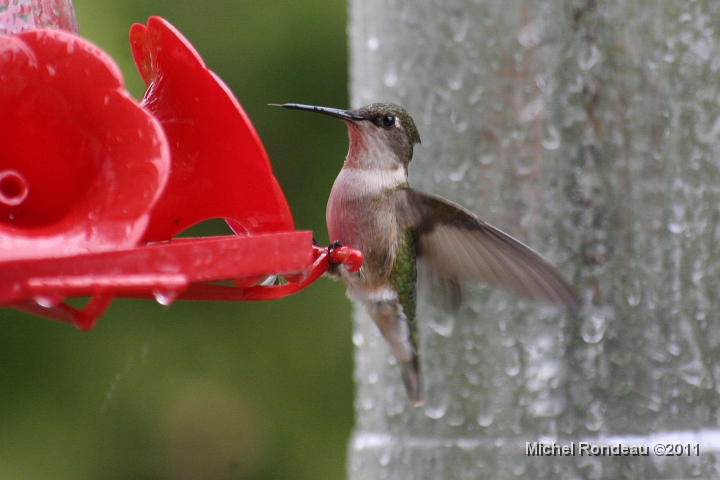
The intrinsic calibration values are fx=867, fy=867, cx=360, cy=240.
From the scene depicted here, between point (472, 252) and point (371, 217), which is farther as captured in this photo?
point (371, 217)

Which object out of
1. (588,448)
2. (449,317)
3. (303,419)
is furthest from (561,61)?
(303,419)

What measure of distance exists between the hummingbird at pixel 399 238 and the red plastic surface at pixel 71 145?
0.85m

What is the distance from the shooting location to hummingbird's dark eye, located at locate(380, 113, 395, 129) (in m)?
2.76

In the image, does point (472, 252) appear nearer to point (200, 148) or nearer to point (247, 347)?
point (200, 148)

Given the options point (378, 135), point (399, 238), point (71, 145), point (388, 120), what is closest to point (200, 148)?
point (71, 145)

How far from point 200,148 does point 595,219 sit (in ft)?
3.28

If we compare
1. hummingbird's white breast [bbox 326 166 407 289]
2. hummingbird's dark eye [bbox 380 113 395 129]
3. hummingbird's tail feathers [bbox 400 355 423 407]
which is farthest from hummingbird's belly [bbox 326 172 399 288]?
hummingbird's tail feathers [bbox 400 355 423 407]

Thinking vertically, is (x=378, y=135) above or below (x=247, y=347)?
above

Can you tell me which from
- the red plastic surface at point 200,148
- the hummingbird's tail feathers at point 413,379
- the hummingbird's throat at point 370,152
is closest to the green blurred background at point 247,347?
the hummingbird's throat at point 370,152

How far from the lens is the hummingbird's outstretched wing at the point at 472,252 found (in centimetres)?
214

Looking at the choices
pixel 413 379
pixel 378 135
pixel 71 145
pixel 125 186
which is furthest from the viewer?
pixel 378 135

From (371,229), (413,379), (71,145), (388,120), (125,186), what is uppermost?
(388,120)

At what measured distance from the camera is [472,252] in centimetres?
267

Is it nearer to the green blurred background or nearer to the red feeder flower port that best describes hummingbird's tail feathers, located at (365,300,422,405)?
the red feeder flower port
